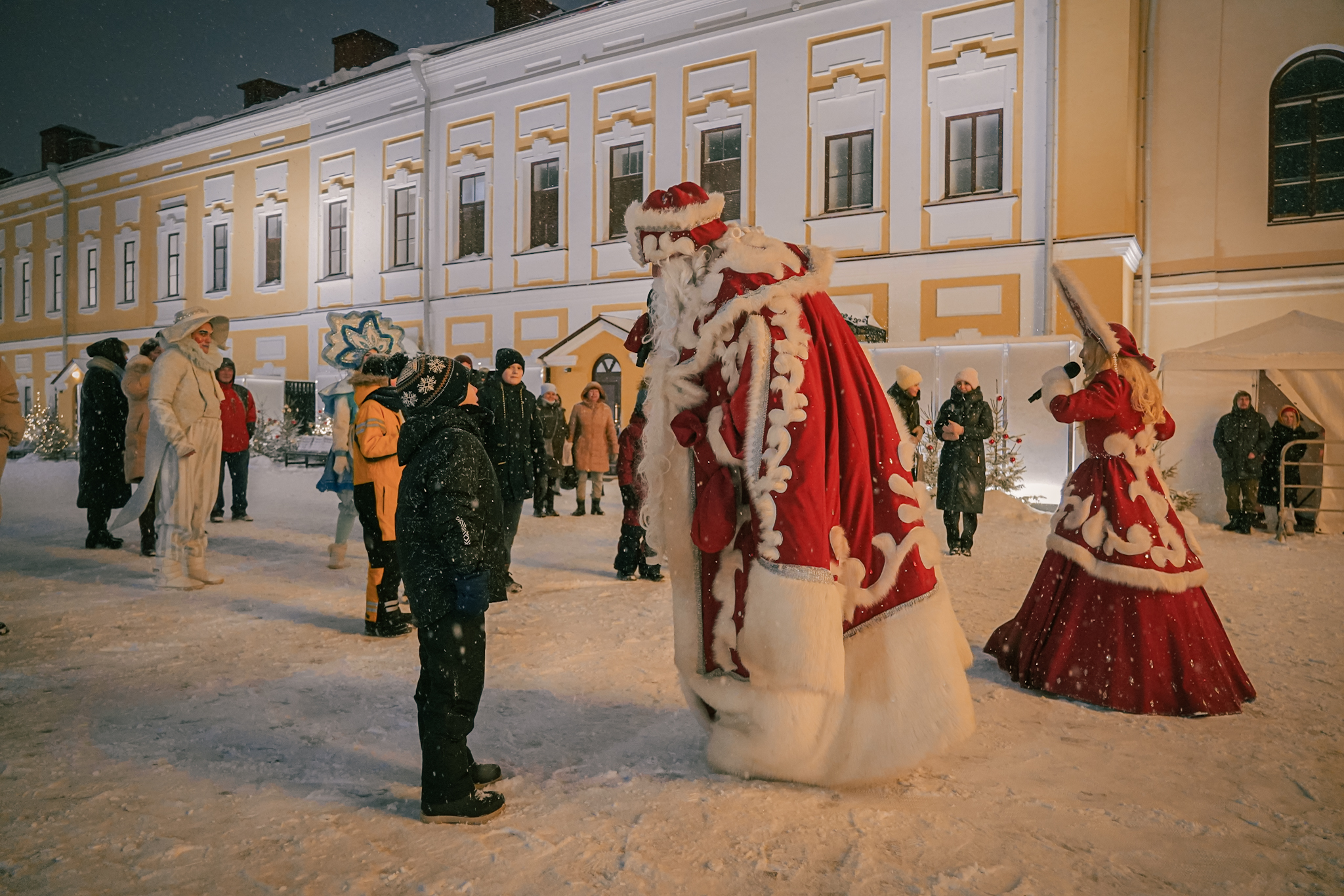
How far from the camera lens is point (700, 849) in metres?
2.37

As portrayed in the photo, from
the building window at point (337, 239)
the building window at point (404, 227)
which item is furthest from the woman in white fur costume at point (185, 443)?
the building window at point (337, 239)

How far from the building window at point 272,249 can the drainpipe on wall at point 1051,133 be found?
1835cm

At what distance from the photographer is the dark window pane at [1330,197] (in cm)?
1214

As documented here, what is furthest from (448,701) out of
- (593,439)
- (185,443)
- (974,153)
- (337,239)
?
(337,239)

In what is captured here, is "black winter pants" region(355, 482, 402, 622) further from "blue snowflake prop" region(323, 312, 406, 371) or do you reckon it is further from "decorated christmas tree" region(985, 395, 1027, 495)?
"decorated christmas tree" region(985, 395, 1027, 495)

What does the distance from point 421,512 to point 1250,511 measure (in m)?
11.1

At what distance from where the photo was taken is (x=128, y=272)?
25.0m

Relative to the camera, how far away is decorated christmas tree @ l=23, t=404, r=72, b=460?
20062 mm

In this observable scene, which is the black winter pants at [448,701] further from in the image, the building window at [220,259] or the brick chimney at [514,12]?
the building window at [220,259]

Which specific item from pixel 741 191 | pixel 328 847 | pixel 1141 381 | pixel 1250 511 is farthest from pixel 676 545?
pixel 741 191

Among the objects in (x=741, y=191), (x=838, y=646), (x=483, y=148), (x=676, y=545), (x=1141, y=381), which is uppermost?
(x=483, y=148)

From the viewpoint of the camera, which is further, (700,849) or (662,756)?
(662,756)

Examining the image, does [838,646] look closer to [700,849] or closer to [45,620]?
[700,849]

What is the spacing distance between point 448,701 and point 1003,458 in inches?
429
